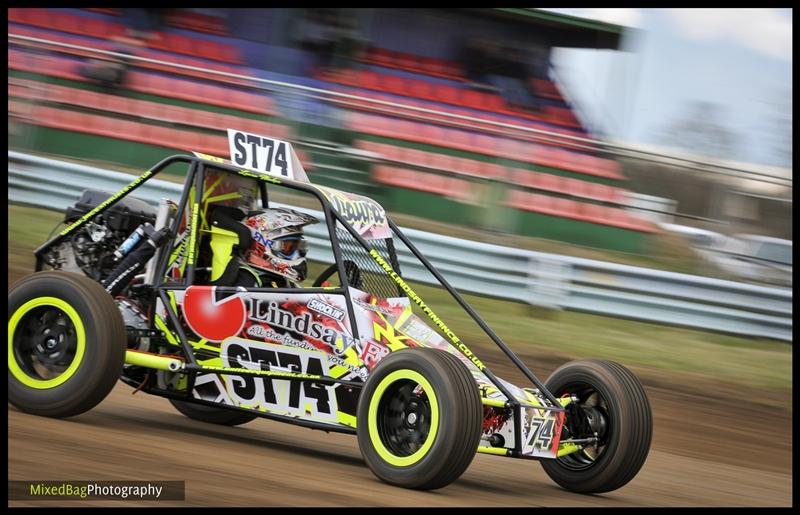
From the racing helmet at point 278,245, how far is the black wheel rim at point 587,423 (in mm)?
1978

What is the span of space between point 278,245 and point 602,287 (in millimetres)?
5903

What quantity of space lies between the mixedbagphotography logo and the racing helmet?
237 centimetres

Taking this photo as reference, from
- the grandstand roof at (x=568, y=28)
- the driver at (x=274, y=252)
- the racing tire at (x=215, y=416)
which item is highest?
the grandstand roof at (x=568, y=28)

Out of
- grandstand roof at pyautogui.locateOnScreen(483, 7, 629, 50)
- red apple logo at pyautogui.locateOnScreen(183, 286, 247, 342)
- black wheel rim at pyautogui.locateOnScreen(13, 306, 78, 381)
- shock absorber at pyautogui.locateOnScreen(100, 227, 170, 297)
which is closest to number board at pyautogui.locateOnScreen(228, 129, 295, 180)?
shock absorber at pyautogui.locateOnScreen(100, 227, 170, 297)

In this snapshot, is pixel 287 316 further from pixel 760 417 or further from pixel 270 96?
pixel 270 96

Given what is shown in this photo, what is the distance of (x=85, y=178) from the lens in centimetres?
1340

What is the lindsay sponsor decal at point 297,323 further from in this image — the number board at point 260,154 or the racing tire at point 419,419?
the number board at point 260,154

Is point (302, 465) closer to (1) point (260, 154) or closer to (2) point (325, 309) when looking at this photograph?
(2) point (325, 309)

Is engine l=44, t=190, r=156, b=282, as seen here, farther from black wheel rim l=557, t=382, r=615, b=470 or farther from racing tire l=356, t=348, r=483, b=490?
black wheel rim l=557, t=382, r=615, b=470

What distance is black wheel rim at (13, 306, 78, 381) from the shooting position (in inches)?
271

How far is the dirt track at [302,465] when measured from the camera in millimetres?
5492

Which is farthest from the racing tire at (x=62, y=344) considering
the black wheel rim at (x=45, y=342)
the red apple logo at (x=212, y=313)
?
the red apple logo at (x=212, y=313)

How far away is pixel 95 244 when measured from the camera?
788 cm

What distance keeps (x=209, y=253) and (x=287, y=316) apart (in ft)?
3.43
